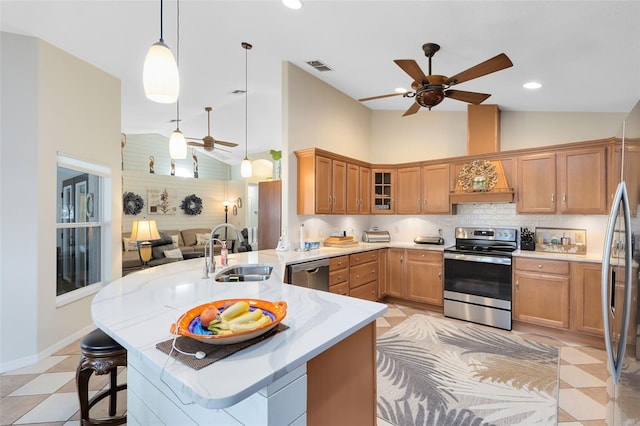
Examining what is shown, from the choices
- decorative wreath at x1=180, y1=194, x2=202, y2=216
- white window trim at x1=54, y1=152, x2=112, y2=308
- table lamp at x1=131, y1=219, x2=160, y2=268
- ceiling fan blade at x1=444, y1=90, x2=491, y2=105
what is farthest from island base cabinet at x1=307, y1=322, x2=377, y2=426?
decorative wreath at x1=180, y1=194, x2=202, y2=216

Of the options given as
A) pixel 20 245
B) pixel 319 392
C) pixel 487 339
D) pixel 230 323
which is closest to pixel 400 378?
pixel 487 339

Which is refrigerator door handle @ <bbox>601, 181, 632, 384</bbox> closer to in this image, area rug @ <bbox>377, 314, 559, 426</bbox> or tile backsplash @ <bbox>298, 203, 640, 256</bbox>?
area rug @ <bbox>377, 314, 559, 426</bbox>

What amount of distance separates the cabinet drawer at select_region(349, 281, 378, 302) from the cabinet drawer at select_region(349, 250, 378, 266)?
13.4 inches

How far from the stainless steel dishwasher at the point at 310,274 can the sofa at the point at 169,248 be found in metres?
4.10

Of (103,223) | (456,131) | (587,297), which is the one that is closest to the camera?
(587,297)

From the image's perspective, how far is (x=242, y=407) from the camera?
1009mm

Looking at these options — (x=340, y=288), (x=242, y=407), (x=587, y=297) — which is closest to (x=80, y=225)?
(x=340, y=288)

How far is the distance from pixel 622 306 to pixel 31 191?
4230mm

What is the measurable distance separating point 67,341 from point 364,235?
13.2 ft

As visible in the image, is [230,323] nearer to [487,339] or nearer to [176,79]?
[176,79]

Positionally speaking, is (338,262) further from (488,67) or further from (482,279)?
(488,67)

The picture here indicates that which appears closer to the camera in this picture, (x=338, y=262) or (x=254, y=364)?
(x=254, y=364)

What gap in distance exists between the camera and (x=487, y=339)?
343cm

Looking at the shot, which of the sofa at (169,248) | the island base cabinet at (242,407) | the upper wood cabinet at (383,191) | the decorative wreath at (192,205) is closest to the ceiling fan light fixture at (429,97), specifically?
the upper wood cabinet at (383,191)
